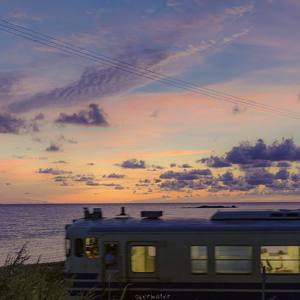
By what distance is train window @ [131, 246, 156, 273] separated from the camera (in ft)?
49.9

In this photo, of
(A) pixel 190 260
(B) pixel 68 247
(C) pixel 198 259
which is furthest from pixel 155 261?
(B) pixel 68 247

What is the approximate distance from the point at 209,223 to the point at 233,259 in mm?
1210

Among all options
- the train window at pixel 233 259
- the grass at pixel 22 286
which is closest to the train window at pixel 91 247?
the train window at pixel 233 259

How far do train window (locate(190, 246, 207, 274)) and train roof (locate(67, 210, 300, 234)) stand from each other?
507 mm

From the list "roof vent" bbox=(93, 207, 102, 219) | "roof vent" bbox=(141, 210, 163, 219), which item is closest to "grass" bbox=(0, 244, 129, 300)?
"roof vent" bbox=(141, 210, 163, 219)

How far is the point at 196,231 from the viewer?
15328mm

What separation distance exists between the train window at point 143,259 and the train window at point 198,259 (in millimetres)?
1048

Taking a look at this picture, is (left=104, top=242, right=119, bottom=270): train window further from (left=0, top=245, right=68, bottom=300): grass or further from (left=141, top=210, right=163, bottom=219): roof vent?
(left=0, top=245, right=68, bottom=300): grass

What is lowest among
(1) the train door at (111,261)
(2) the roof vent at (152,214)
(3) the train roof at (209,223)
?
(1) the train door at (111,261)

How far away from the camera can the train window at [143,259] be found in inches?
598

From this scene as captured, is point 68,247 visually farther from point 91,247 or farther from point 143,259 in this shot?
point 143,259

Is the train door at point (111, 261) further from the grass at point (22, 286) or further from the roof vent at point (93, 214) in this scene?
the grass at point (22, 286)

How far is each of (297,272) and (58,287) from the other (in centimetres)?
877

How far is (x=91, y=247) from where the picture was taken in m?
15.8
